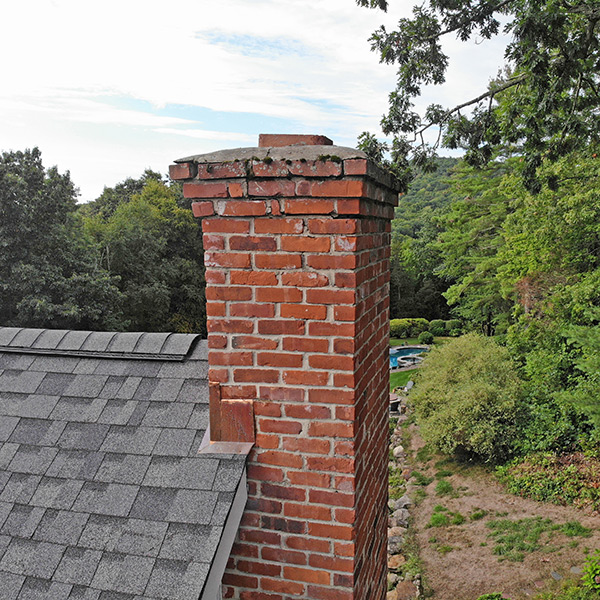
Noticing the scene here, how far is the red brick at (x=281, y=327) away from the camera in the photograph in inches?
81.1

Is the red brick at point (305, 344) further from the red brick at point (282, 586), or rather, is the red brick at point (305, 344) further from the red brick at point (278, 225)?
the red brick at point (282, 586)

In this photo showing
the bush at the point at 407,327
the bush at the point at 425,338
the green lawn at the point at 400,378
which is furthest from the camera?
the bush at the point at 407,327

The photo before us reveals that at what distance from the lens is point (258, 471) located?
2.16 meters

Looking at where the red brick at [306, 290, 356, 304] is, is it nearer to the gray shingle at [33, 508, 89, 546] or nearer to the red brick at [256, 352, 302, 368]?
the red brick at [256, 352, 302, 368]

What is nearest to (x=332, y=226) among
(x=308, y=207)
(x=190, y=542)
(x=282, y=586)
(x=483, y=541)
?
(x=308, y=207)

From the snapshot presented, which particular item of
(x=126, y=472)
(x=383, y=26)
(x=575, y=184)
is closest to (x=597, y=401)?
(x=575, y=184)

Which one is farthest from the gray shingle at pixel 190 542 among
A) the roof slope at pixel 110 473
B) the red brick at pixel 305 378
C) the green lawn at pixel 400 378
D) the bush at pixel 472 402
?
the green lawn at pixel 400 378

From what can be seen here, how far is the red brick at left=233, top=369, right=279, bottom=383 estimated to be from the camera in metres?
2.12

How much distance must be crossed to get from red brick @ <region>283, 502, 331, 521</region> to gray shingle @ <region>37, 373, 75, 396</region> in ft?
5.25

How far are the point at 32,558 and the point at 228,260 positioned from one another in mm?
1460

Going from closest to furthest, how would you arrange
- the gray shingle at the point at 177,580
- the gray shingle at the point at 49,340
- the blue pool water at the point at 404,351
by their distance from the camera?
1. the gray shingle at the point at 177,580
2. the gray shingle at the point at 49,340
3. the blue pool water at the point at 404,351

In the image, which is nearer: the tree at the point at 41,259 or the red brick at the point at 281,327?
the red brick at the point at 281,327

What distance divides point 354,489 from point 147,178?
4181cm

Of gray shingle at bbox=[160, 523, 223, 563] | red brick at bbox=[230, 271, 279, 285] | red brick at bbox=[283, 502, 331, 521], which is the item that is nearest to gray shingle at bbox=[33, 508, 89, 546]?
gray shingle at bbox=[160, 523, 223, 563]
